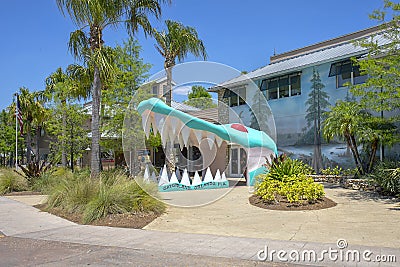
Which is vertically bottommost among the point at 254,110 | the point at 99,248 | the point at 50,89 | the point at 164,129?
the point at 99,248

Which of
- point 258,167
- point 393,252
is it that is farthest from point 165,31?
point 393,252

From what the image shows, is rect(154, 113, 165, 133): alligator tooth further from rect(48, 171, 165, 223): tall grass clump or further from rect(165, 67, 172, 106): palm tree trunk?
rect(165, 67, 172, 106): palm tree trunk

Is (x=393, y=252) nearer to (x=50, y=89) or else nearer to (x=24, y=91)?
(x=50, y=89)

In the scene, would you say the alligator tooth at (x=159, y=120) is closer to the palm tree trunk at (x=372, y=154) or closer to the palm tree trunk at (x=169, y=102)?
the palm tree trunk at (x=169, y=102)

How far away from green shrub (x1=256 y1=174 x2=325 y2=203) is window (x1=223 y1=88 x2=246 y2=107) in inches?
476

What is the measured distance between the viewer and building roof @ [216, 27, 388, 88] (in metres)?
18.4

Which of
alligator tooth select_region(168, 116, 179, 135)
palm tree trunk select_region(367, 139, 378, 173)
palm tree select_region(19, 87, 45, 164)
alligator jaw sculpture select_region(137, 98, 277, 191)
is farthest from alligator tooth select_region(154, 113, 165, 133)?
palm tree select_region(19, 87, 45, 164)

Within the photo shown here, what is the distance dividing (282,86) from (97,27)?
1116cm

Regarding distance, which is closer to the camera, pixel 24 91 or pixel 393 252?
pixel 393 252

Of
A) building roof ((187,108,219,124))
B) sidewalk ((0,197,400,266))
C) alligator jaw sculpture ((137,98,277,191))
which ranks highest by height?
building roof ((187,108,219,124))

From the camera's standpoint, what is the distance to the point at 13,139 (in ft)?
124

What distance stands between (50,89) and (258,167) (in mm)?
16587

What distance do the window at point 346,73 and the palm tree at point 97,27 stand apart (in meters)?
9.20

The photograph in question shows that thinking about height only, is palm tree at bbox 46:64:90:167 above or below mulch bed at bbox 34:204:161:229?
above
